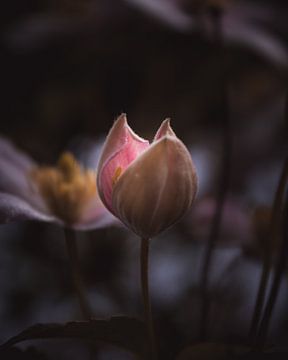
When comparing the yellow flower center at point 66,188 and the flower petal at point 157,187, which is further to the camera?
the yellow flower center at point 66,188

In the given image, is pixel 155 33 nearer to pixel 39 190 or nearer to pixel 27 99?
pixel 27 99

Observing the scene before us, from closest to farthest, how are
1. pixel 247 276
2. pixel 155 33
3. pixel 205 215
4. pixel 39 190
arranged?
pixel 39 190 < pixel 205 215 < pixel 247 276 < pixel 155 33

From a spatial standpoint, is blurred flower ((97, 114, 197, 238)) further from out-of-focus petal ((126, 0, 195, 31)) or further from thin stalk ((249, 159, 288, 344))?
out-of-focus petal ((126, 0, 195, 31))

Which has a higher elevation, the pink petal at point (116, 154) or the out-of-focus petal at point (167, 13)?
the out-of-focus petal at point (167, 13)

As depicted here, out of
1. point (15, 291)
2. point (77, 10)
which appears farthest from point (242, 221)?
point (77, 10)

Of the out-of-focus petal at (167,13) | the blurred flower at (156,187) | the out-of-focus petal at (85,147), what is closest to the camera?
the blurred flower at (156,187)

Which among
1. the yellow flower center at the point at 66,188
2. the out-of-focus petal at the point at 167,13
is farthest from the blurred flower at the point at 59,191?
the out-of-focus petal at the point at 167,13

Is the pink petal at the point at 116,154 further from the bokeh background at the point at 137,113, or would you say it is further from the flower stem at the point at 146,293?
the bokeh background at the point at 137,113

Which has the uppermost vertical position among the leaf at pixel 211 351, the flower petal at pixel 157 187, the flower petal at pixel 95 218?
the flower petal at pixel 157 187

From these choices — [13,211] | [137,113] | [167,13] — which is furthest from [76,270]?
[137,113]
